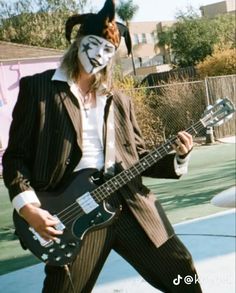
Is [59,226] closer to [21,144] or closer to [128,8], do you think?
[21,144]

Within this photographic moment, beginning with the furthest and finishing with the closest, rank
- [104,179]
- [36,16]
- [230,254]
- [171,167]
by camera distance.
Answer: [36,16] → [230,254] → [171,167] → [104,179]

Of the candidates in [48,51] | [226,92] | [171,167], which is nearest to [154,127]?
[226,92]

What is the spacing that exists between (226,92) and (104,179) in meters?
7.29

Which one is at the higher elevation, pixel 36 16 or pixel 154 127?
pixel 36 16

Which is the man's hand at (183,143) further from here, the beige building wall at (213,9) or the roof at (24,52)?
the beige building wall at (213,9)

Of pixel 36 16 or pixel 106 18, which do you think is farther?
pixel 36 16

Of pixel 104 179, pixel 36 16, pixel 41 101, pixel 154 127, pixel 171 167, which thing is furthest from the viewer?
pixel 154 127

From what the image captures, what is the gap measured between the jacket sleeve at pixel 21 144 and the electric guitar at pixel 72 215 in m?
0.09

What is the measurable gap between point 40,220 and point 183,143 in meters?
0.54

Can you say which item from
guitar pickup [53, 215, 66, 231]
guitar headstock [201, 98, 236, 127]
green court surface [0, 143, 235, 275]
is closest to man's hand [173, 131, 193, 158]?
guitar headstock [201, 98, 236, 127]

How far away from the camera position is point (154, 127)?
7.13m

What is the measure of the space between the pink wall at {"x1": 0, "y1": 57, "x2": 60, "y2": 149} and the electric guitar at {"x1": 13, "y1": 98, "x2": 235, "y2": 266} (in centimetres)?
296

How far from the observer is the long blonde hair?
157cm

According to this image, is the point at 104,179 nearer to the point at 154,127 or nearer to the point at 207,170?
the point at 207,170
